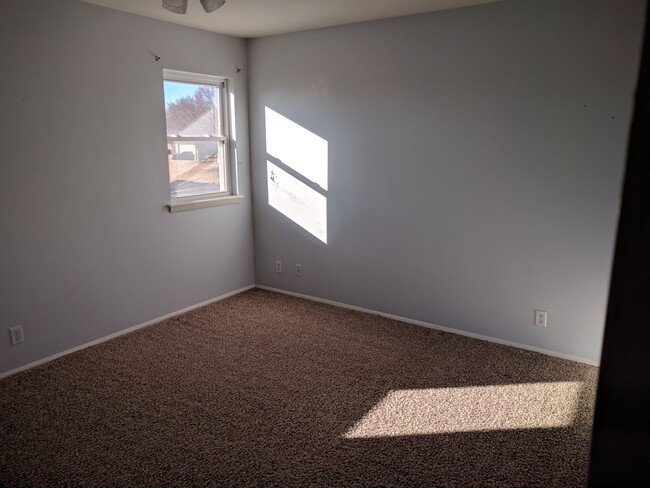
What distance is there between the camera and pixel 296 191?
4.54 meters

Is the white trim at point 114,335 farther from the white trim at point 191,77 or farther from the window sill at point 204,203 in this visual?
the white trim at point 191,77

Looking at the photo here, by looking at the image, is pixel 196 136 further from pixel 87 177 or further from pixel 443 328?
pixel 443 328

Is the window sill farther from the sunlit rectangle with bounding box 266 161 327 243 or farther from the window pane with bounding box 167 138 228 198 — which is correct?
the sunlit rectangle with bounding box 266 161 327 243

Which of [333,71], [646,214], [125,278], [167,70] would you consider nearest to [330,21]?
[333,71]

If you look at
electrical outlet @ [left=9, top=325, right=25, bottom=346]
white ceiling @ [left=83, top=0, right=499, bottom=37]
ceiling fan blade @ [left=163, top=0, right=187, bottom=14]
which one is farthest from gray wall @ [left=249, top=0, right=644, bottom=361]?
electrical outlet @ [left=9, top=325, right=25, bottom=346]

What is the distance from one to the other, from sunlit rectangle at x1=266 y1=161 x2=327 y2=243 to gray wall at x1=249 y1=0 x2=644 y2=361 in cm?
7

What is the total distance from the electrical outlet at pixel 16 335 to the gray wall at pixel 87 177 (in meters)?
0.03

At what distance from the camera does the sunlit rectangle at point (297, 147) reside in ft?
14.2

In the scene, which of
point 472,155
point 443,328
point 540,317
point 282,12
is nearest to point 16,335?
point 282,12

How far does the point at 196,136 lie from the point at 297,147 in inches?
34.9

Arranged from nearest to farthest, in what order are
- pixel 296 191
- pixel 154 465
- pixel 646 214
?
1. pixel 646 214
2. pixel 154 465
3. pixel 296 191

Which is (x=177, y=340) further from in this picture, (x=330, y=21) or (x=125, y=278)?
(x=330, y=21)

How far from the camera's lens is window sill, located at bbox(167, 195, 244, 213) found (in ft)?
13.5

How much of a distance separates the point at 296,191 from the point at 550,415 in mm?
2745
